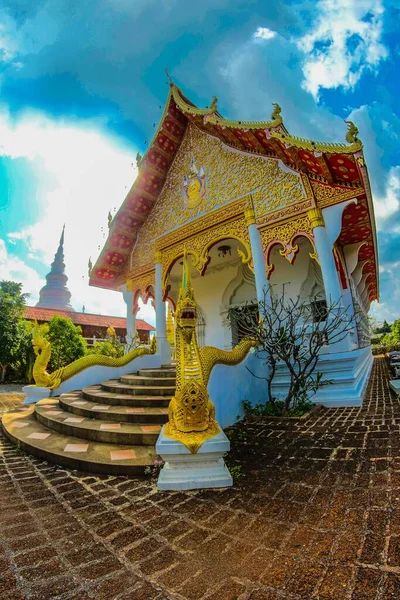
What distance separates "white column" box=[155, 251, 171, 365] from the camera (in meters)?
8.27

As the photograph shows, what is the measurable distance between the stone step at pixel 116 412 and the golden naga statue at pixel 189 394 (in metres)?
0.92

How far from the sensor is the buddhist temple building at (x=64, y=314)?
19961mm

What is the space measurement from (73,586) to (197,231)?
715 cm

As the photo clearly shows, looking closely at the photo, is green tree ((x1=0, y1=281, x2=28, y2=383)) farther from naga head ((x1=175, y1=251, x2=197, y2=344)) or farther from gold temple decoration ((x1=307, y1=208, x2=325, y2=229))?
gold temple decoration ((x1=307, y1=208, x2=325, y2=229))

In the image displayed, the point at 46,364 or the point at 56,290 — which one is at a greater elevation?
the point at 56,290

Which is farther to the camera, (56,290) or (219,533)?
(56,290)

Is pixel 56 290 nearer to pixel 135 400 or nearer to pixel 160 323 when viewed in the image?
pixel 160 323

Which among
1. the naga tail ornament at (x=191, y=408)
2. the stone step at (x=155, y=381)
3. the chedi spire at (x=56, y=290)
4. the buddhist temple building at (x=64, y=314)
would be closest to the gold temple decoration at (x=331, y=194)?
the naga tail ornament at (x=191, y=408)

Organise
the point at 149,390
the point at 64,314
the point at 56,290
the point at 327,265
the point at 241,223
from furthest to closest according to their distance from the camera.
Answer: the point at 56,290, the point at 64,314, the point at 241,223, the point at 327,265, the point at 149,390

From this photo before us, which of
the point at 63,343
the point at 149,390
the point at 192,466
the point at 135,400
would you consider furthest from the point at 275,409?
the point at 63,343

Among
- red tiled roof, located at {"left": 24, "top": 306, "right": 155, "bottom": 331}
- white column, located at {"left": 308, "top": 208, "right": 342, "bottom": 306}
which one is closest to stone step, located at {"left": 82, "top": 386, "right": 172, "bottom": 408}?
white column, located at {"left": 308, "top": 208, "right": 342, "bottom": 306}

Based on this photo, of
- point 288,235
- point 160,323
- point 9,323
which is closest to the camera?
point 288,235

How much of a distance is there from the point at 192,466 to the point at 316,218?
5109 millimetres

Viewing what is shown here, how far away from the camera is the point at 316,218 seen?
576cm
